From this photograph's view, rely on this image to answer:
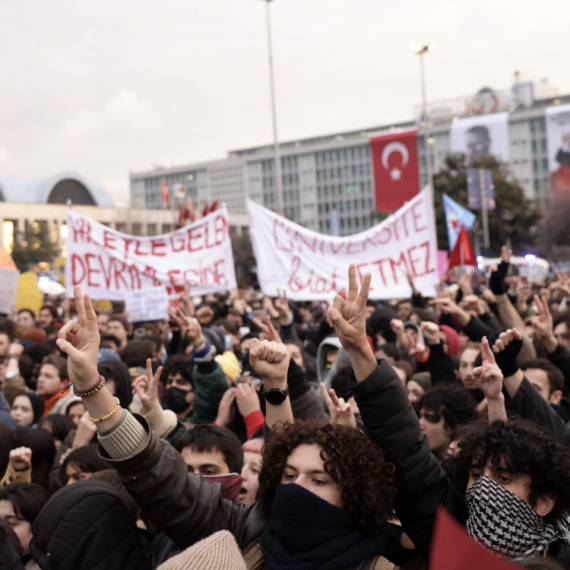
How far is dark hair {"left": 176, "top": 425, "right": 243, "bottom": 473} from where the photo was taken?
3.16 metres

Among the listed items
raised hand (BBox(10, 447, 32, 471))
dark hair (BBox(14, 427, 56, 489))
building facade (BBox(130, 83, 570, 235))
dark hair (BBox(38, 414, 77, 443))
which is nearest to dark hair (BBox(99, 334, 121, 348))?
dark hair (BBox(38, 414, 77, 443))

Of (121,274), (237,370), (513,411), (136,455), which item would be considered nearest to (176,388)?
(237,370)

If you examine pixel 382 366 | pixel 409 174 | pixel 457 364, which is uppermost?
pixel 409 174

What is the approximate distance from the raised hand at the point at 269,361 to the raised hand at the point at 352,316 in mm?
494

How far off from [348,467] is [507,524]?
473mm

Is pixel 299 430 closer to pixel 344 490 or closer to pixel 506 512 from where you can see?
pixel 344 490

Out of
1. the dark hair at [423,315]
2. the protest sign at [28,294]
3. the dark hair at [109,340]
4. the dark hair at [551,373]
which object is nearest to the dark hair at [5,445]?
the dark hair at [551,373]

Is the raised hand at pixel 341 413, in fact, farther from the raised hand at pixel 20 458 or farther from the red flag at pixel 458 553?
the raised hand at pixel 20 458

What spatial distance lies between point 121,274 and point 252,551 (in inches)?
287

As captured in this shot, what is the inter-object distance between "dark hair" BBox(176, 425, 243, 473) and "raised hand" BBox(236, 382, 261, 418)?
930 mm

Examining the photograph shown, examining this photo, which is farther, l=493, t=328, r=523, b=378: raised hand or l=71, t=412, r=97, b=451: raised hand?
l=71, t=412, r=97, b=451: raised hand

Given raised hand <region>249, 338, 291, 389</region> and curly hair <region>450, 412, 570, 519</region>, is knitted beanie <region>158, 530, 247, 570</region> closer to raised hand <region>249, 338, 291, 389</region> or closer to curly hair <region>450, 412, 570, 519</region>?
curly hair <region>450, 412, 570, 519</region>

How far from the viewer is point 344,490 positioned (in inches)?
89.5

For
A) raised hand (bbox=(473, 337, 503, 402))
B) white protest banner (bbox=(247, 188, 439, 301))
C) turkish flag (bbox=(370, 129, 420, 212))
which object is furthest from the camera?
turkish flag (bbox=(370, 129, 420, 212))
